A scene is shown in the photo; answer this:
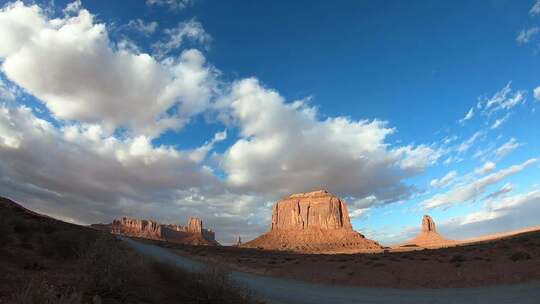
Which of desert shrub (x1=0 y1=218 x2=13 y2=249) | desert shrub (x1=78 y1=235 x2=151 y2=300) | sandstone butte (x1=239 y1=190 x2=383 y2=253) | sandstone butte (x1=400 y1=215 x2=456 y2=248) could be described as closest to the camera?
desert shrub (x1=78 y1=235 x2=151 y2=300)

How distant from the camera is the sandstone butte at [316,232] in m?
142

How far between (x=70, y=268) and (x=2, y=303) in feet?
28.9

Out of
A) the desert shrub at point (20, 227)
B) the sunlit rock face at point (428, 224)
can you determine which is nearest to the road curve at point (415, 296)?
the desert shrub at point (20, 227)

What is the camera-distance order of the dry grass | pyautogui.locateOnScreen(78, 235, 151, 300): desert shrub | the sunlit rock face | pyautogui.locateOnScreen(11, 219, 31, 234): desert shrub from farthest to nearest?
the sunlit rock face → pyautogui.locateOnScreen(11, 219, 31, 234): desert shrub → pyautogui.locateOnScreen(78, 235, 151, 300): desert shrub → the dry grass

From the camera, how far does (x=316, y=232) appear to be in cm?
16875

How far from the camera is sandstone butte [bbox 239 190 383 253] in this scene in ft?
465

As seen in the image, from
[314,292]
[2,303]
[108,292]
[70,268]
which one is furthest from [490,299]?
[70,268]

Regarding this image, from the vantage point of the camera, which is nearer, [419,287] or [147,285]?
[147,285]

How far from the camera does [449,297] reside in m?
16.6

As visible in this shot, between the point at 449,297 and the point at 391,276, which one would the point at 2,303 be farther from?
the point at 391,276

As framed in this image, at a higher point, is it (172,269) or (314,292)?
(172,269)

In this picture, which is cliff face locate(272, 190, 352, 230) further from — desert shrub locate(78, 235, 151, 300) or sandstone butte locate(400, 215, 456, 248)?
desert shrub locate(78, 235, 151, 300)

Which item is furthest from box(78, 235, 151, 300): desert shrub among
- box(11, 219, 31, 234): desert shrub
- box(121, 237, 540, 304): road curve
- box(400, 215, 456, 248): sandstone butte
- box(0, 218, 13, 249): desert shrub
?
box(400, 215, 456, 248): sandstone butte

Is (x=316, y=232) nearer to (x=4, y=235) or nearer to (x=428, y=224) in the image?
(x=428, y=224)
